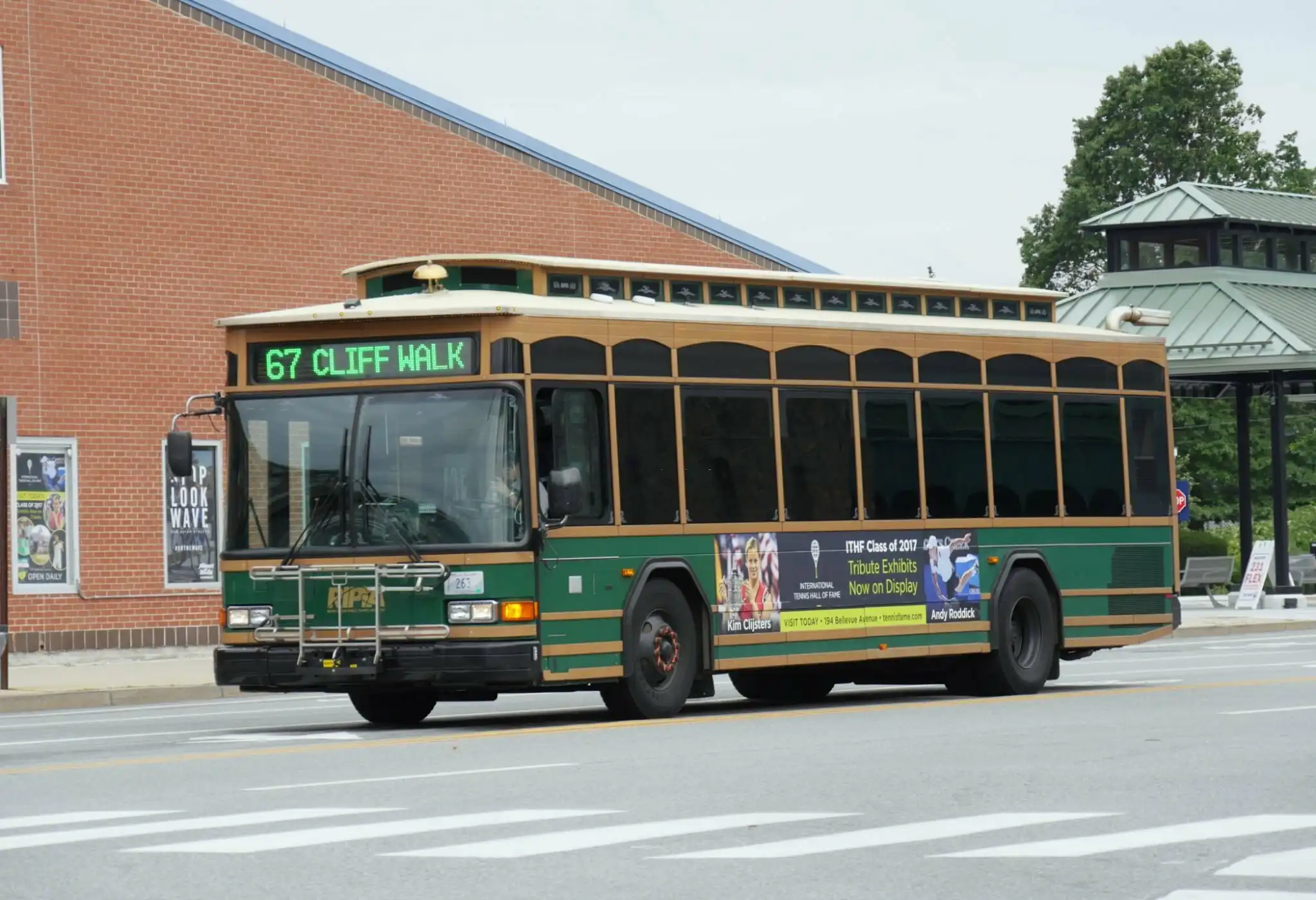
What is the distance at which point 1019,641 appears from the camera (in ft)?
70.6

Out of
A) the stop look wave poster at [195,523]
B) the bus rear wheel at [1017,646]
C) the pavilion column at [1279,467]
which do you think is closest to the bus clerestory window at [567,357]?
the bus rear wheel at [1017,646]

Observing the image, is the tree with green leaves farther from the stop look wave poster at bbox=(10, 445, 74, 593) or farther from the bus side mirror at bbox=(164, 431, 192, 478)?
the bus side mirror at bbox=(164, 431, 192, 478)

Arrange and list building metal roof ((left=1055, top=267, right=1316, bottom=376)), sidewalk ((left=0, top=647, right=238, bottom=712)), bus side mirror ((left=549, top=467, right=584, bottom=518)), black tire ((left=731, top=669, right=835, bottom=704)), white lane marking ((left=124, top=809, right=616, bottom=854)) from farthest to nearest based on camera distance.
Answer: building metal roof ((left=1055, top=267, right=1316, bottom=376)) → sidewalk ((left=0, top=647, right=238, bottom=712)) → black tire ((left=731, top=669, right=835, bottom=704)) → bus side mirror ((left=549, top=467, right=584, bottom=518)) → white lane marking ((left=124, top=809, right=616, bottom=854))

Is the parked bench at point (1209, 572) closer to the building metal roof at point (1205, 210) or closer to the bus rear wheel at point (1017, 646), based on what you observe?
the building metal roof at point (1205, 210)

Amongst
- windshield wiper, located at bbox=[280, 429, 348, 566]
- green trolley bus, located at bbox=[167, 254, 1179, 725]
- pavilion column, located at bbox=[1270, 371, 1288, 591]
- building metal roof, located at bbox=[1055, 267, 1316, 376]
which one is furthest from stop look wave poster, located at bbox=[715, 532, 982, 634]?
pavilion column, located at bbox=[1270, 371, 1288, 591]

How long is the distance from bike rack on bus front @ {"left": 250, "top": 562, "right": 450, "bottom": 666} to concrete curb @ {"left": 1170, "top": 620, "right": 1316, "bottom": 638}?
20.9 m

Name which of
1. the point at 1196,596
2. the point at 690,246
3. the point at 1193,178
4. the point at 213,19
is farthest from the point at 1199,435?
the point at 213,19

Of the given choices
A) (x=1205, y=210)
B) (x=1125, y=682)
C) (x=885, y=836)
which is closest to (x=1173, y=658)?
(x=1125, y=682)

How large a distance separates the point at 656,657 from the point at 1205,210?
112ft

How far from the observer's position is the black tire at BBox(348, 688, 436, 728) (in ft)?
61.8

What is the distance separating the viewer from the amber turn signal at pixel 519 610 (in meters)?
17.0

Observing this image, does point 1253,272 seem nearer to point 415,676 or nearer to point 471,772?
point 415,676

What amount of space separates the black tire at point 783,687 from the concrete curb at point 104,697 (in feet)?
22.1

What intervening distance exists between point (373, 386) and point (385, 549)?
3.93ft
